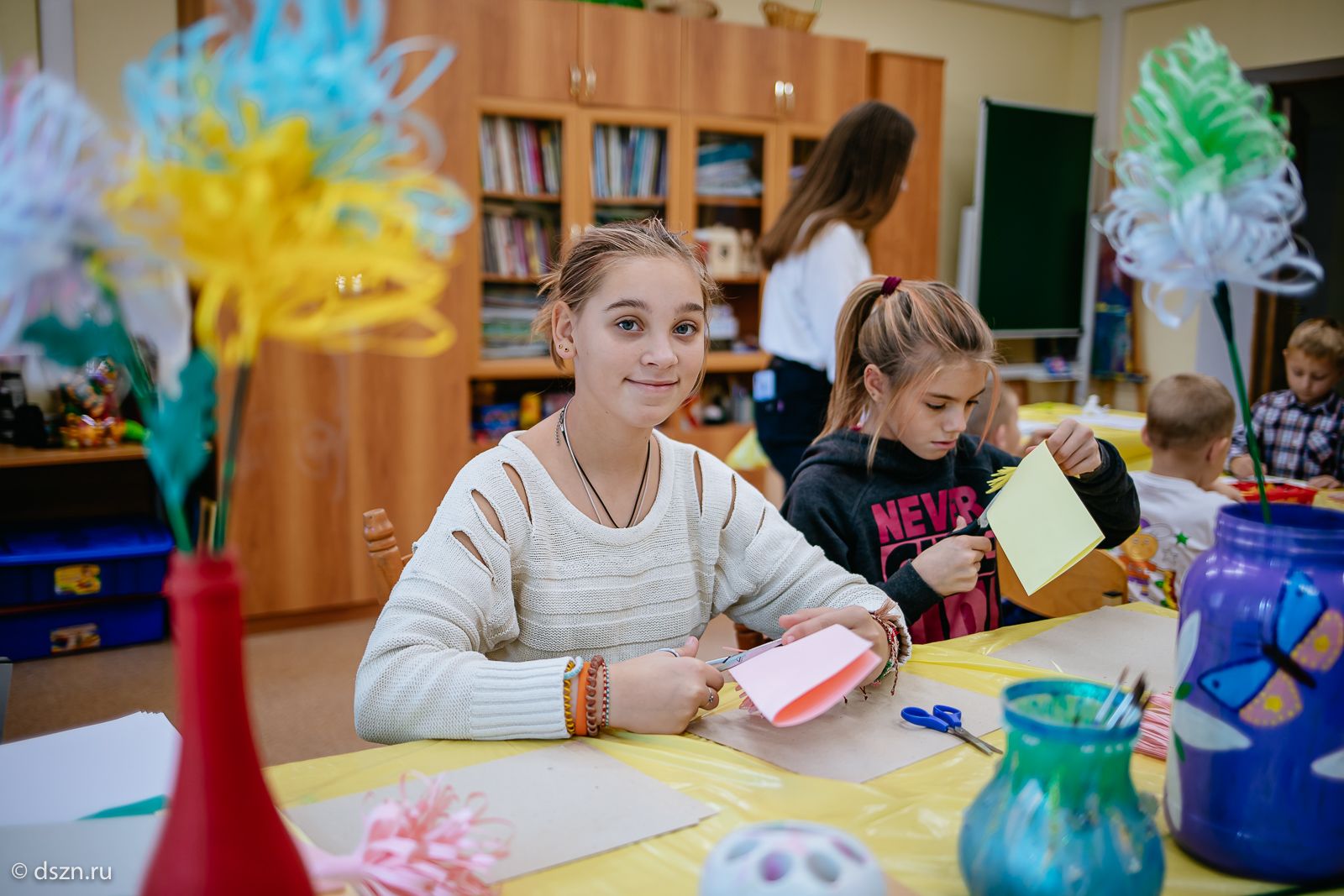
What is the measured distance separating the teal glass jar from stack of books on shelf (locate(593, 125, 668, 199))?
345cm

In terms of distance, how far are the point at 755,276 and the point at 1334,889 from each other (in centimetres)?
368

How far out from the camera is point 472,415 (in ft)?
12.7

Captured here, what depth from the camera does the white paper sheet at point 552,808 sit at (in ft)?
2.69

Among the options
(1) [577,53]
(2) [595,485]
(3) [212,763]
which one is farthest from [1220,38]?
(3) [212,763]

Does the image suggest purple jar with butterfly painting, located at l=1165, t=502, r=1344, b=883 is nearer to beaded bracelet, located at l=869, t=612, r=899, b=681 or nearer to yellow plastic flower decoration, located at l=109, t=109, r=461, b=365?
beaded bracelet, located at l=869, t=612, r=899, b=681

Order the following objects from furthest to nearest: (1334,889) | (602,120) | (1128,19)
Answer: (1128,19)
(602,120)
(1334,889)

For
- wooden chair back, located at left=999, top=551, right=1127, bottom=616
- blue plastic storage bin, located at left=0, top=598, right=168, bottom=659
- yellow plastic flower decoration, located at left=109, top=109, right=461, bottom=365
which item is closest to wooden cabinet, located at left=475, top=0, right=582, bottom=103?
blue plastic storage bin, located at left=0, top=598, right=168, bottom=659

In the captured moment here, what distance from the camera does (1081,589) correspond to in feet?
5.39

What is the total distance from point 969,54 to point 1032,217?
92 cm

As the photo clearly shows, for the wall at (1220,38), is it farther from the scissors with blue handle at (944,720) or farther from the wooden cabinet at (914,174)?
the scissors with blue handle at (944,720)

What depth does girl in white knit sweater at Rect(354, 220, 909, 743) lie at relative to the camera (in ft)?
3.43

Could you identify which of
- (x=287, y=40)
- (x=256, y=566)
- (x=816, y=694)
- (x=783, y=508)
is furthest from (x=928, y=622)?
(x=256, y=566)

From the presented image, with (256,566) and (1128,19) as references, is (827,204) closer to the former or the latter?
(256,566)

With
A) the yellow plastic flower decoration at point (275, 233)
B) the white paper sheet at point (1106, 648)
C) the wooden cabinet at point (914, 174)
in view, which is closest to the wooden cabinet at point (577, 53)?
the wooden cabinet at point (914, 174)
